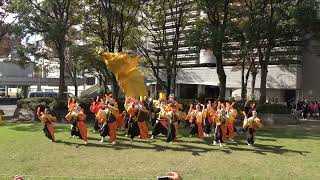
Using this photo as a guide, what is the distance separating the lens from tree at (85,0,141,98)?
93.4 ft

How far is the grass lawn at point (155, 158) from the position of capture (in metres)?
11.6

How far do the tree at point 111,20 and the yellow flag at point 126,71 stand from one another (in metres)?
7.76

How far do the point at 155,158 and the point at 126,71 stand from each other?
24.7ft

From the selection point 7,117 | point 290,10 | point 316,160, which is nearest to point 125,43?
point 7,117

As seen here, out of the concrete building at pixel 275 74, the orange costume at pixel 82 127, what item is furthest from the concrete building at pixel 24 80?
the orange costume at pixel 82 127

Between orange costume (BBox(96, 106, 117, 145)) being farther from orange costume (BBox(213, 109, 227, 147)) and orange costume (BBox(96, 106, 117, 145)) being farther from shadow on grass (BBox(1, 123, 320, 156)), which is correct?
orange costume (BBox(213, 109, 227, 147))

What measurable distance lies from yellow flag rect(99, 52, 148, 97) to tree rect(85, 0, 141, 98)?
7.76 metres

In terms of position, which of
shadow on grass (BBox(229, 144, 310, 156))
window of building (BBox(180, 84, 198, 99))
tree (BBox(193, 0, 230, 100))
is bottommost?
shadow on grass (BBox(229, 144, 310, 156))

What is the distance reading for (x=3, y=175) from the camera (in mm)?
10812

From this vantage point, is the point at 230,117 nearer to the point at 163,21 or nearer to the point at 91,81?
the point at 163,21

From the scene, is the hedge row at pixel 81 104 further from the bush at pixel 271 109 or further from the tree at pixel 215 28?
the tree at pixel 215 28

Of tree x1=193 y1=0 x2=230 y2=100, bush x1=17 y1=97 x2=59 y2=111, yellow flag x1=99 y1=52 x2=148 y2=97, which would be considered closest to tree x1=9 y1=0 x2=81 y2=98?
bush x1=17 y1=97 x2=59 y2=111

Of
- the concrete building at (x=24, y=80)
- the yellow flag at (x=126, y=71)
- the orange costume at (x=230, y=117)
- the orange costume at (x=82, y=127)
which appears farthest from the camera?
the concrete building at (x=24, y=80)

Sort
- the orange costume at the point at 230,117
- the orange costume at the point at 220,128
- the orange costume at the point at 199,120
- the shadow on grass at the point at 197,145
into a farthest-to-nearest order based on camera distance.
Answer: the orange costume at the point at 199,120 < the orange costume at the point at 230,117 < the orange costume at the point at 220,128 < the shadow on grass at the point at 197,145
